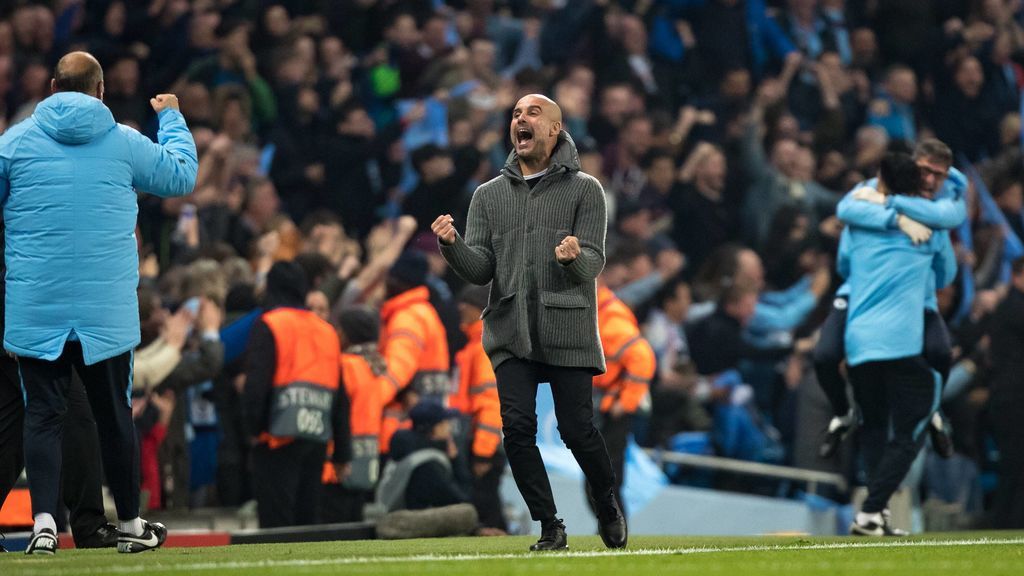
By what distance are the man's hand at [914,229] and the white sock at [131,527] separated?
16.3 feet

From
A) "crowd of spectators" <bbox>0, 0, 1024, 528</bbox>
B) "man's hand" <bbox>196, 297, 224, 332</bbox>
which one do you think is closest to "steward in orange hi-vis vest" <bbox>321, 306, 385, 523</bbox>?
"crowd of spectators" <bbox>0, 0, 1024, 528</bbox>

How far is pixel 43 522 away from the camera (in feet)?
26.5

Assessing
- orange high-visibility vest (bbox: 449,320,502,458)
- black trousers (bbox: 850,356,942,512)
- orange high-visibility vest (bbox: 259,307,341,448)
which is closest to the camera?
black trousers (bbox: 850,356,942,512)

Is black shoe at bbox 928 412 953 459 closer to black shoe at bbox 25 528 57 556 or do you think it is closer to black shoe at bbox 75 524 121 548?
black shoe at bbox 75 524 121 548

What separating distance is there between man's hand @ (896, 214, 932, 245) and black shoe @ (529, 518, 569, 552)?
3.53 meters

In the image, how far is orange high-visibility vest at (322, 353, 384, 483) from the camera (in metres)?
12.7

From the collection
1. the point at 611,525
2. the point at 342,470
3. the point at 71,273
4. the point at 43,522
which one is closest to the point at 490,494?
the point at 342,470

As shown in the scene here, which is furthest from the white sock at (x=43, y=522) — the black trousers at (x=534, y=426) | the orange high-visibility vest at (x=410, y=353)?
the orange high-visibility vest at (x=410, y=353)

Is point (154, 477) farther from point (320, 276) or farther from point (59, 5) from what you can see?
point (59, 5)

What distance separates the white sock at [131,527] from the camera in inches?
327

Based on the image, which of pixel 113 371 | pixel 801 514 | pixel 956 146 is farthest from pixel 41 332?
pixel 956 146

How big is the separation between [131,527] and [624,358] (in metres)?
5.43

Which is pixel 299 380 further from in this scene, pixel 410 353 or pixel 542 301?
pixel 542 301

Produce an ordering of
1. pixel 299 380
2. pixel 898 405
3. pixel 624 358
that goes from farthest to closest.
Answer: pixel 624 358
pixel 299 380
pixel 898 405
